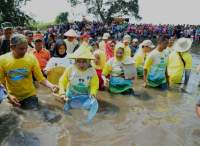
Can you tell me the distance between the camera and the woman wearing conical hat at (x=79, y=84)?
7.35 m

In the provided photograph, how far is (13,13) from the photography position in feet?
138

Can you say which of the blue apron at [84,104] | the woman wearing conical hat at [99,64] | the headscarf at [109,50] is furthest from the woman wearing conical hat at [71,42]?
the blue apron at [84,104]

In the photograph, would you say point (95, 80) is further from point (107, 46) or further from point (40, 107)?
point (107, 46)

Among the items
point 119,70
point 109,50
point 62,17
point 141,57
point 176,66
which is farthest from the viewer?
point 62,17

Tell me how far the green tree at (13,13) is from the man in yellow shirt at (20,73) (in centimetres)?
3387

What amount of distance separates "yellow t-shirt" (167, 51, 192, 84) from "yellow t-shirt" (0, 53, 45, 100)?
4.49m

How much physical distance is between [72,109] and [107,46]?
6428mm

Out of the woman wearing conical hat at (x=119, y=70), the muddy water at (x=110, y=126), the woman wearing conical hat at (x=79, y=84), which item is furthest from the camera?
the woman wearing conical hat at (x=119, y=70)

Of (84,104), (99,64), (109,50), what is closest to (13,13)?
(109,50)

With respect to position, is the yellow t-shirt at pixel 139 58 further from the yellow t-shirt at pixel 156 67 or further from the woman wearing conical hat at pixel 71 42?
the yellow t-shirt at pixel 156 67

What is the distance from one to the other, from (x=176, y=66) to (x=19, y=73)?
4.84 m

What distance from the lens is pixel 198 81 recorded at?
43.5 feet

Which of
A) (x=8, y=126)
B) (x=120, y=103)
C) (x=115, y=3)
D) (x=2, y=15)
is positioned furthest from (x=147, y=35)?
(x=8, y=126)

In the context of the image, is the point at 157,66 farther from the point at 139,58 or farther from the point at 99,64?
the point at 139,58
